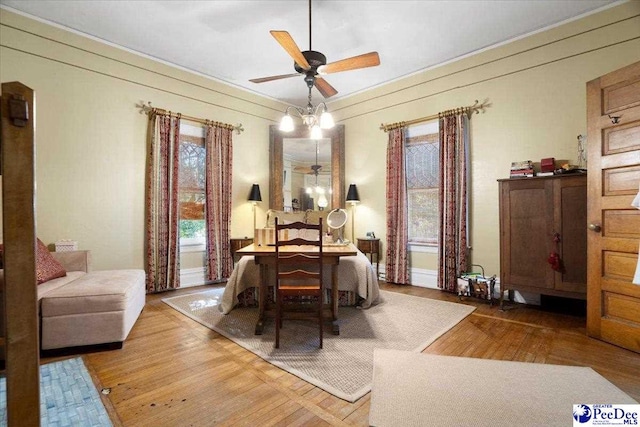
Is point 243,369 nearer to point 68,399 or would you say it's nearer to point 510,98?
point 68,399

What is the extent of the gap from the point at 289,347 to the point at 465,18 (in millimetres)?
3924

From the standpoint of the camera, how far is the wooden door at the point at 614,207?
2291 millimetres

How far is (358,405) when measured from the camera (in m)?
1.66

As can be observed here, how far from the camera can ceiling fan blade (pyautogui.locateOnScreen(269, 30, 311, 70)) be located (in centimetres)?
227

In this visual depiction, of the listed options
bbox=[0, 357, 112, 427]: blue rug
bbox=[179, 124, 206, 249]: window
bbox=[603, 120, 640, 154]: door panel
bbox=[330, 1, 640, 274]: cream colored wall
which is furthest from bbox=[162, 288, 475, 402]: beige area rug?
bbox=[603, 120, 640, 154]: door panel

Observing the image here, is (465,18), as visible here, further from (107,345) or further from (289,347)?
(107,345)

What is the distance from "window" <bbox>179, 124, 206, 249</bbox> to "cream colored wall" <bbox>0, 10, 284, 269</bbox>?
29cm

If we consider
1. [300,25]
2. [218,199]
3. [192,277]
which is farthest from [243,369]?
[300,25]

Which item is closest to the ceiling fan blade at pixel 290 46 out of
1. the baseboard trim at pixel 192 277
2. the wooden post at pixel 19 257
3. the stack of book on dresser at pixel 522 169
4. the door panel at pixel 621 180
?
the wooden post at pixel 19 257

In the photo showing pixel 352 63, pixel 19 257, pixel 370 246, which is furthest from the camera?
pixel 370 246

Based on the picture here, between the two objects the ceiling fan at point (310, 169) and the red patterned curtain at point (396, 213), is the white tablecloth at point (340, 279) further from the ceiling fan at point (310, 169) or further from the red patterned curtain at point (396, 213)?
the ceiling fan at point (310, 169)

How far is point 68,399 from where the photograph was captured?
1695mm

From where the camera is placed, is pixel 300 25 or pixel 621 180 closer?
pixel 621 180

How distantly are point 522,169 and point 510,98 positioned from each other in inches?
40.2
